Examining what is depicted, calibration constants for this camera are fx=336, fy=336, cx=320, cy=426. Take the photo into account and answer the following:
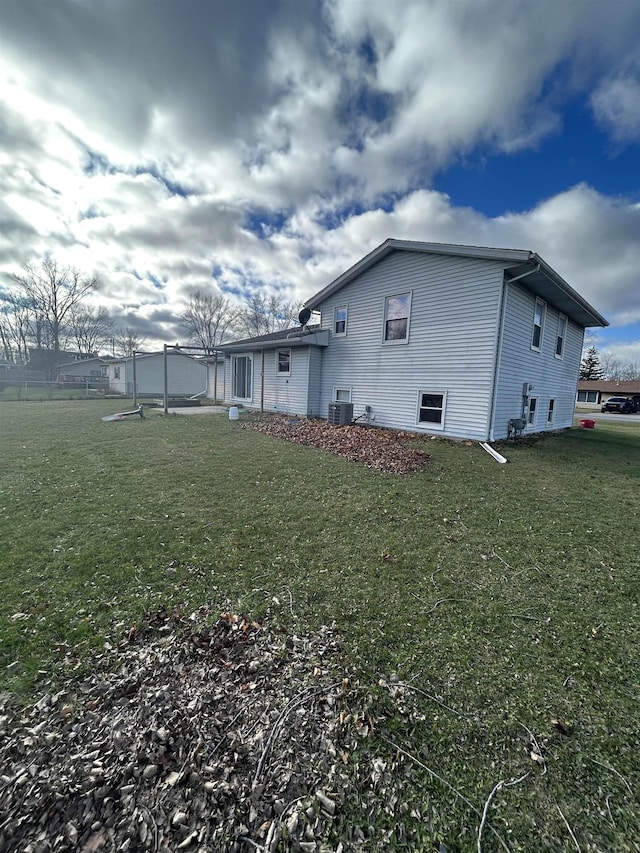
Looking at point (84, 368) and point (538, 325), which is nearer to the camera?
point (538, 325)

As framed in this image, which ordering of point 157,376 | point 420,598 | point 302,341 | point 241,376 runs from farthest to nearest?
point 157,376
point 241,376
point 302,341
point 420,598

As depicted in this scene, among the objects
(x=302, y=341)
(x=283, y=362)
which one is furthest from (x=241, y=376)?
(x=302, y=341)

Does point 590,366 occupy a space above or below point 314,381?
above

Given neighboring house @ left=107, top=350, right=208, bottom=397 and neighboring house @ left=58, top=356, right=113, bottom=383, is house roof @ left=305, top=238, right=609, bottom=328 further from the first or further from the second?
neighboring house @ left=58, top=356, right=113, bottom=383

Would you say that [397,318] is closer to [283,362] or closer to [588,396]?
[283,362]

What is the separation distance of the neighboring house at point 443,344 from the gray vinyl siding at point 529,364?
0.04 meters

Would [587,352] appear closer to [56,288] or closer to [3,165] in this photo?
[3,165]

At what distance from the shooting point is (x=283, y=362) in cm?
1499

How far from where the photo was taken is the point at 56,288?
40.0 metres

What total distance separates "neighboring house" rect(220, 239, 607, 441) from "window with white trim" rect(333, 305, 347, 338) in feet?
0.13

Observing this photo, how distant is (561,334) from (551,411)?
3.00 metres

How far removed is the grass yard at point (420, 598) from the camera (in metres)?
1.58

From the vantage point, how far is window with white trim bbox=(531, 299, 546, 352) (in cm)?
1069

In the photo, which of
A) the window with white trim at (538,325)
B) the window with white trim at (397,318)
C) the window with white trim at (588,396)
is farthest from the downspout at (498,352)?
the window with white trim at (588,396)
